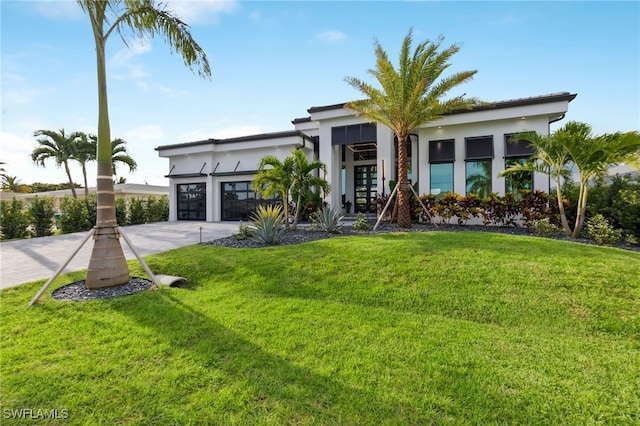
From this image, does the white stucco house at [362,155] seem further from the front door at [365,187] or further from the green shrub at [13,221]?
the green shrub at [13,221]

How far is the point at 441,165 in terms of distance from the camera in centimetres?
1506

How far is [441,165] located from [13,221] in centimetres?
2192

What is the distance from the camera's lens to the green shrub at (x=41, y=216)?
48.6 feet

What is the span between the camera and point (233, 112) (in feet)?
38.6

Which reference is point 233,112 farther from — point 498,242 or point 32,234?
point 32,234

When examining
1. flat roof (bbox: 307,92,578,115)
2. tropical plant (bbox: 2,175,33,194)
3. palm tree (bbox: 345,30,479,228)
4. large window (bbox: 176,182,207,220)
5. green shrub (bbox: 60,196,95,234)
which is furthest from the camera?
tropical plant (bbox: 2,175,33,194)

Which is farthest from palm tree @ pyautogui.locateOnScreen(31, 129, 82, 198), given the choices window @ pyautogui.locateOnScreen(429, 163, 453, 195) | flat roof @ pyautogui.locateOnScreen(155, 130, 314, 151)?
window @ pyautogui.locateOnScreen(429, 163, 453, 195)

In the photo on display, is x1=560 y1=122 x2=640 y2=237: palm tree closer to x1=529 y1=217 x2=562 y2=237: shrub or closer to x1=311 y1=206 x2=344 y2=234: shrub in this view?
x1=529 y1=217 x2=562 y2=237: shrub

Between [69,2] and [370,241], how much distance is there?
332 inches

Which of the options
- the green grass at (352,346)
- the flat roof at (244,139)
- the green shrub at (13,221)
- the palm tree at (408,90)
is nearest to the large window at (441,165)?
the palm tree at (408,90)

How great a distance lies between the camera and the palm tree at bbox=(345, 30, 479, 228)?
10602 mm

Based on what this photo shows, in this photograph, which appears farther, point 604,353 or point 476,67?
point 476,67

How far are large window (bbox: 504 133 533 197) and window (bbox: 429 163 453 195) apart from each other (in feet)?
8.10

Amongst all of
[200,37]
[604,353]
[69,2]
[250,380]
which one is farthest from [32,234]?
[604,353]
